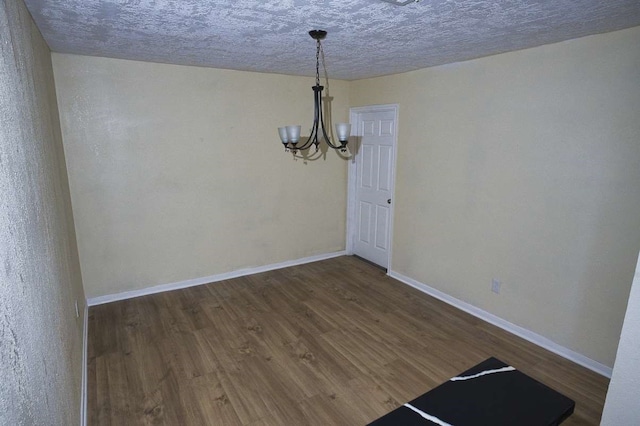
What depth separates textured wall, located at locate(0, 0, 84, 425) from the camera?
89 cm

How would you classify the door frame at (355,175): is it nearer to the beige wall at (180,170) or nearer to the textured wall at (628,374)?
the beige wall at (180,170)

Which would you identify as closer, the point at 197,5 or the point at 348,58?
the point at 197,5

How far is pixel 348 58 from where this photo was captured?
10.8 ft

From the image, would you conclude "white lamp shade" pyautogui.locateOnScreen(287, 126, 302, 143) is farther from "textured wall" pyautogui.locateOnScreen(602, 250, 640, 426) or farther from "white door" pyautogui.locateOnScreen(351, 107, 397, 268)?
"textured wall" pyautogui.locateOnScreen(602, 250, 640, 426)

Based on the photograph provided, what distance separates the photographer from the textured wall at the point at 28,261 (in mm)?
888

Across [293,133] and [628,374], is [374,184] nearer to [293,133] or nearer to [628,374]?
[293,133]

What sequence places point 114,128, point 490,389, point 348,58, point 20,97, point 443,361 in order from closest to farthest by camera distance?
point 20,97 < point 490,389 < point 443,361 < point 348,58 < point 114,128

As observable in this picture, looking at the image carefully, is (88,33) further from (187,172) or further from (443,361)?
(443,361)

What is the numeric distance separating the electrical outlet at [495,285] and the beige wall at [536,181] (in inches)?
2.0

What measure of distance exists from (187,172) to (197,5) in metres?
2.21

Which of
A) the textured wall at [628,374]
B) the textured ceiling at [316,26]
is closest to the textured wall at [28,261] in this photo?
the textured ceiling at [316,26]

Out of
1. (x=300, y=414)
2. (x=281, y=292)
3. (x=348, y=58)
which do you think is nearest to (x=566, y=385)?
(x=300, y=414)

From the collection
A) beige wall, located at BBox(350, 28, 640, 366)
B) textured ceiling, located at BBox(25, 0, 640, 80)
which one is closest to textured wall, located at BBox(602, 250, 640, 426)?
beige wall, located at BBox(350, 28, 640, 366)

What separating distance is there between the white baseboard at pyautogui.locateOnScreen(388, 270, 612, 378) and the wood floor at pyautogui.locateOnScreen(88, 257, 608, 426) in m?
0.08
